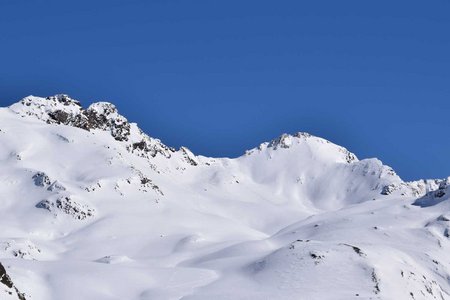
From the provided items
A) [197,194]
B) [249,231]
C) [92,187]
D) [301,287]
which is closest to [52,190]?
[92,187]

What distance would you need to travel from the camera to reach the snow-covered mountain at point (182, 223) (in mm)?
51844

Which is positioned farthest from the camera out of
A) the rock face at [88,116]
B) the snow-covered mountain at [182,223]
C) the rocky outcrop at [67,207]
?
the rock face at [88,116]

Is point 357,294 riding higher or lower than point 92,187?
lower

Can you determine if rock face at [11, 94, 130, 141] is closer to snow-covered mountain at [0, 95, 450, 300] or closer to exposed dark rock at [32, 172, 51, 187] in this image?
snow-covered mountain at [0, 95, 450, 300]

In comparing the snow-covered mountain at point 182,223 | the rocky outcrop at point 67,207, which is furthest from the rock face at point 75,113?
the rocky outcrop at point 67,207

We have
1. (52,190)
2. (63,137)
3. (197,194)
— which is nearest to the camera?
(52,190)

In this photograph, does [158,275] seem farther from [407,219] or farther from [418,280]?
[407,219]

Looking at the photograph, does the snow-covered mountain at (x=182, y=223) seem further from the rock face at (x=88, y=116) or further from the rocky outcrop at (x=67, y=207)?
the rock face at (x=88, y=116)

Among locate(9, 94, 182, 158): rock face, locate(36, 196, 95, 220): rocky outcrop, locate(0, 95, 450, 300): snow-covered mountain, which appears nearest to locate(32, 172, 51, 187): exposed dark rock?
locate(0, 95, 450, 300): snow-covered mountain

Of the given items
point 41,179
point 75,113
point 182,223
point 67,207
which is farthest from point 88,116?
point 182,223

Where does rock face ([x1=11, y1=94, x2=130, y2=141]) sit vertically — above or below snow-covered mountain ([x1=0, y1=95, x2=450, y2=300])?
above

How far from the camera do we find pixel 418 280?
58500 mm

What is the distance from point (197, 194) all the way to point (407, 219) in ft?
162

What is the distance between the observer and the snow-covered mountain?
51.8 meters
